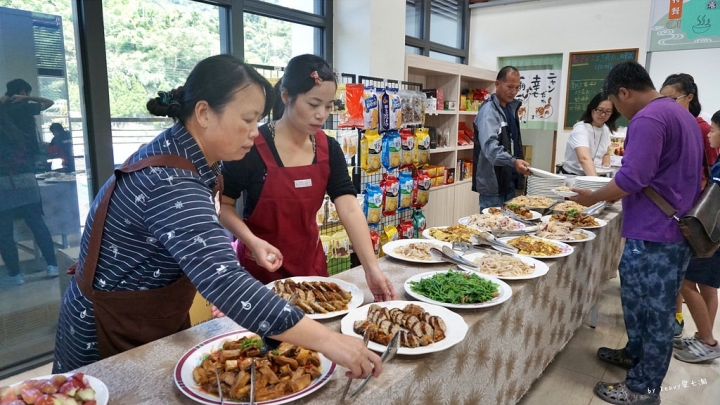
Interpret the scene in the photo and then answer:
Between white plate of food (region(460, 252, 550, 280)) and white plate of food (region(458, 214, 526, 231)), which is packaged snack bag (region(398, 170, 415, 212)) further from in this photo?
white plate of food (region(460, 252, 550, 280))

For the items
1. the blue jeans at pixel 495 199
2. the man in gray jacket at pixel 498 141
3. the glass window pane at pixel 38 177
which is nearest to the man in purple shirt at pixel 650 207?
the man in gray jacket at pixel 498 141

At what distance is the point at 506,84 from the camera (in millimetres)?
3646

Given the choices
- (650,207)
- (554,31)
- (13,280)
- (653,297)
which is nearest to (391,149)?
(650,207)

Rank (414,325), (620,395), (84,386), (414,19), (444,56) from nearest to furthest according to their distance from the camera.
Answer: (84,386)
(414,325)
(620,395)
(414,19)
(444,56)

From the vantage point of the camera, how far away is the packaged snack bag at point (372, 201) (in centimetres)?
394

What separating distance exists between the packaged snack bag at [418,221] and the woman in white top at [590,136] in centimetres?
136

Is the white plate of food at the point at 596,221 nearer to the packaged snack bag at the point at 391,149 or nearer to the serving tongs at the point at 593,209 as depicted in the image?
the serving tongs at the point at 593,209

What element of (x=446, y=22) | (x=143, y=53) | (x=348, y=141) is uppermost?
(x=446, y=22)

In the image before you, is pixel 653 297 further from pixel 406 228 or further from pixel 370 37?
pixel 370 37

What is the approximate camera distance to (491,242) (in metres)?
2.21

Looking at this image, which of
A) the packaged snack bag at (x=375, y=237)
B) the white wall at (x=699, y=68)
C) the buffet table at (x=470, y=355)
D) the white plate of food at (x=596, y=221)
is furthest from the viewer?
the white wall at (x=699, y=68)

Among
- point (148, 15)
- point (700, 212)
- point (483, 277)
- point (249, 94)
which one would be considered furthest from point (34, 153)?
point (700, 212)

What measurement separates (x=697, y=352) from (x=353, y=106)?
2.86 meters

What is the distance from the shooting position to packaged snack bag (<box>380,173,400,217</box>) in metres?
4.15
